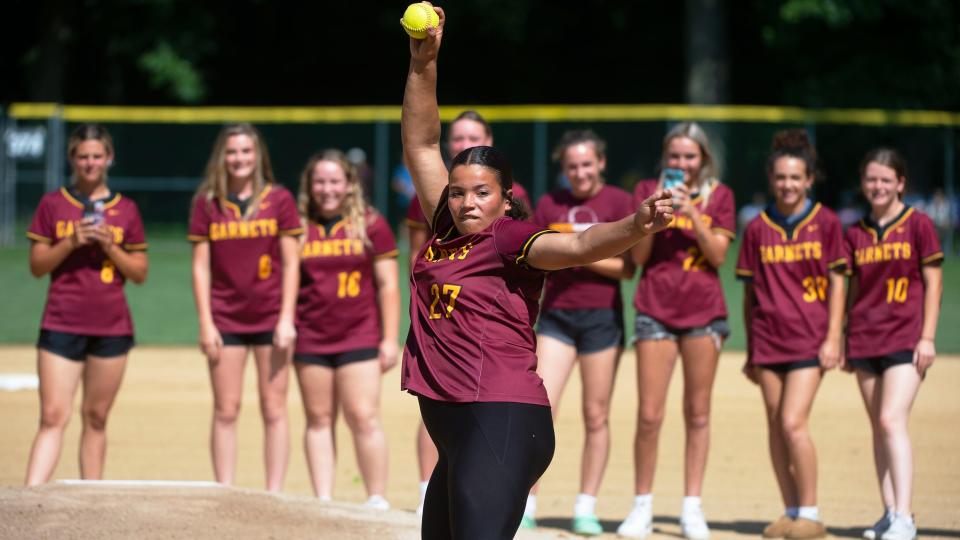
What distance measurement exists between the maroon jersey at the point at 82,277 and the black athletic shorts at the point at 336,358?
969 millimetres

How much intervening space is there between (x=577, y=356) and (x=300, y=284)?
1.61 m

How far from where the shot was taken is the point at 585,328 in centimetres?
685

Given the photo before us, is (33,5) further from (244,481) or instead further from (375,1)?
(244,481)

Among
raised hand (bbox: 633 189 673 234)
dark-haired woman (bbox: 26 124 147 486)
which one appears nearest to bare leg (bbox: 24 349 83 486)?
dark-haired woman (bbox: 26 124 147 486)

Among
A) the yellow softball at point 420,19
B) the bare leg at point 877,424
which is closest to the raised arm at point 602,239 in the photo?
the yellow softball at point 420,19

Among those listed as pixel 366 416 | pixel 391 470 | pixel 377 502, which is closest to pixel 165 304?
pixel 391 470

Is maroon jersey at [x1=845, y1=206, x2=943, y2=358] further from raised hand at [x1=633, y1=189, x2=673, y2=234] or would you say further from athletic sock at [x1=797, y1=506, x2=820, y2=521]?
raised hand at [x1=633, y1=189, x2=673, y2=234]

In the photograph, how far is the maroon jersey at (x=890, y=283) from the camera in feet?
21.8

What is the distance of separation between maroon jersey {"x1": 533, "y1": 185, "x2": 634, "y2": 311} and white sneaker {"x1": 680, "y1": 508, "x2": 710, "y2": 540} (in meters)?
1.16

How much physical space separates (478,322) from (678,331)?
2.80 metres

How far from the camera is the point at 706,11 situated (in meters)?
26.6

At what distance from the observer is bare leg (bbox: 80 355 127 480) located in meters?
6.84

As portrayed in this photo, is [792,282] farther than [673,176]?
Yes

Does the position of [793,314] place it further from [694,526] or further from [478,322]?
[478,322]
